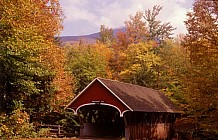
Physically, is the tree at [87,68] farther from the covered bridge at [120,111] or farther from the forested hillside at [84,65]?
the covered bridge at [120,111]

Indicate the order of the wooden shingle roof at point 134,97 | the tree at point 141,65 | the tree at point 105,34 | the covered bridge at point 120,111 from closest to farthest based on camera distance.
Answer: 1. the covered bridge at point 120,111
2. the wooden shingle roof at point 134,97
3. the tree at point 141,65
4. the tree at point 105,34

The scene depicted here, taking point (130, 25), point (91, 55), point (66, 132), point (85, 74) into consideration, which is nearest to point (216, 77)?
point (66, 132)

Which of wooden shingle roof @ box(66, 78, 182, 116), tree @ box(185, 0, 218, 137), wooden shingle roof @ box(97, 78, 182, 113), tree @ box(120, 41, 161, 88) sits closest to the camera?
tree @ box(185, 0, 218, 137)

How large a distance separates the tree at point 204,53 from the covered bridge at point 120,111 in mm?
6271

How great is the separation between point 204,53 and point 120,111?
28.5ft

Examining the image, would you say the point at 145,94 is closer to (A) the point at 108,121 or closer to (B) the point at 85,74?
(A) the point at 108,121

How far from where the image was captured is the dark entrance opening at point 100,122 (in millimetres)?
28727

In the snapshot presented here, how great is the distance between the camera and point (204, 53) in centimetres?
1805

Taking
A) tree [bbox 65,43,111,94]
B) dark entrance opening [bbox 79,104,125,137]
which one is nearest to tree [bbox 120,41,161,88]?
tree [bbox 65,43,111,94]

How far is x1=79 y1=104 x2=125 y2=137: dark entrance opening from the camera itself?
28727mm

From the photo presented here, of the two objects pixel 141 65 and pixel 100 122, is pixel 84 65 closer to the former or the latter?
pixel 141 65

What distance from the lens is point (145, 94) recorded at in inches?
1248

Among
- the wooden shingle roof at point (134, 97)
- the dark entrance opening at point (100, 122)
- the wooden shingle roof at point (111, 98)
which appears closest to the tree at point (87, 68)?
the dark entrance opening at point (100, 122)

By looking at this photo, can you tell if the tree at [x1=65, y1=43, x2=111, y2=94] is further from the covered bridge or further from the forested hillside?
the covered bridge
